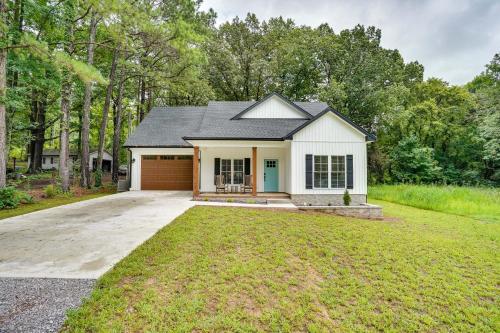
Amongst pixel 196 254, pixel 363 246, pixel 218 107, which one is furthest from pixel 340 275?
pixel 218 107

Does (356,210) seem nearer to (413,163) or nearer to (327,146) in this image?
(327,146)

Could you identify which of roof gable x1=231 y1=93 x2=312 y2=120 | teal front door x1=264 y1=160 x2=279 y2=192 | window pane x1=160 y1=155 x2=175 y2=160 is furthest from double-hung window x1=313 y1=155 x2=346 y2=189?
window pane x1=160 y1=155 x2=175 y2=160

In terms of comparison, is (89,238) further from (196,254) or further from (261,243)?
(261,243)

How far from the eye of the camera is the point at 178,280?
386 cm

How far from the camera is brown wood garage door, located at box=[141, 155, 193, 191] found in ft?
49.5

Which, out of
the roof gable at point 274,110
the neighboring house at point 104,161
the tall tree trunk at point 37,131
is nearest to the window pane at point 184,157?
the roof gable at point 274,110

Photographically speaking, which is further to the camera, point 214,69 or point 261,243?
point 214,69

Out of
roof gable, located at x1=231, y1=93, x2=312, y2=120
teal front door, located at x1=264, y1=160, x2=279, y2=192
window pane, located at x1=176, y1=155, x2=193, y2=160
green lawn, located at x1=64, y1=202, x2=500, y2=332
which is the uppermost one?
roof gable, located at x1=231, y1=93, x2=312, y2=120

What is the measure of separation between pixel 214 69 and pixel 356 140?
17.1 m

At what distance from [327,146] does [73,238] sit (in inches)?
380

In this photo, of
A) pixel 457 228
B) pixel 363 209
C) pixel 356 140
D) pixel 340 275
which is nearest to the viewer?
pixel 340 275

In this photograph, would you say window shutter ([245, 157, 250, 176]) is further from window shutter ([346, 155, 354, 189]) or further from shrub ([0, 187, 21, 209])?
shrub ([0, 187, 21, 209])

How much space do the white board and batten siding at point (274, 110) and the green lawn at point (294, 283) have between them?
8.57 m

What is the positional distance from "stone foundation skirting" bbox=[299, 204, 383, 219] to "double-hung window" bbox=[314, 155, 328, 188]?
1638mm
